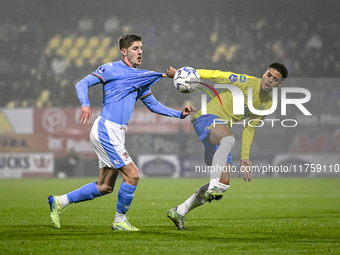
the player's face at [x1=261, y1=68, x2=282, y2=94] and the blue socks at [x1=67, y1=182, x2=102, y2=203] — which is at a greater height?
the player's face at [x1=261, y1=68, x2=282, y2=94]

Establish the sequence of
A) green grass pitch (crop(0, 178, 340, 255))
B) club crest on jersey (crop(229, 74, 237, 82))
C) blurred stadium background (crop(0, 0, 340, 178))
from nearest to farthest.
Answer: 1. green grass pitch (crop(0, 178, 340, 255))
2. club crest on jersey (crop(229, 74, 237, 82))
3. blurred stadium background (crop(0, 0, 340, 178))

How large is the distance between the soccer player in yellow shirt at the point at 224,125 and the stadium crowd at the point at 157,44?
45.2ft

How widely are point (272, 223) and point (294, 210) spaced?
2091 mm

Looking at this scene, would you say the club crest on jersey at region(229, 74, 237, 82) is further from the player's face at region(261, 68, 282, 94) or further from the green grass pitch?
the green grass pitch

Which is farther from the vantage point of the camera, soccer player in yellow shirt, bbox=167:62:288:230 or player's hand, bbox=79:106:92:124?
soccer player in yellow shirt, bbox=167:62:288:230

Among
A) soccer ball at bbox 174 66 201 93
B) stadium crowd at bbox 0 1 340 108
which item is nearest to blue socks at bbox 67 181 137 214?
soccer ball at bbox 174 66 201 93

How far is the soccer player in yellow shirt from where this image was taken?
474cm

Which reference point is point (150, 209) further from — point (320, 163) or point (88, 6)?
point (88, 6)

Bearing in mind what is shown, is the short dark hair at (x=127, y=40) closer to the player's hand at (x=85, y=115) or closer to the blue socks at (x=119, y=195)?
the player's hand at (x=85, y=115)

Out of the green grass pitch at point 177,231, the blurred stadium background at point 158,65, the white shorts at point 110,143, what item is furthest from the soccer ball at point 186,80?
the blurred stadium background at point 158,65

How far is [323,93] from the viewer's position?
1716cm

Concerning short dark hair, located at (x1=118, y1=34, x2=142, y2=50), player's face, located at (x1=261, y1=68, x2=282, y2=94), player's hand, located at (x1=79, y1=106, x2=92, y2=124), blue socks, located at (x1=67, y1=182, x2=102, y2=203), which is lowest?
blue socks, located at (x1=67, y1=182, x2=102, y2=203)

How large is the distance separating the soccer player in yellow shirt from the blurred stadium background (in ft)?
33.9

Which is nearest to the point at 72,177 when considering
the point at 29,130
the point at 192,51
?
the point at 29,130
